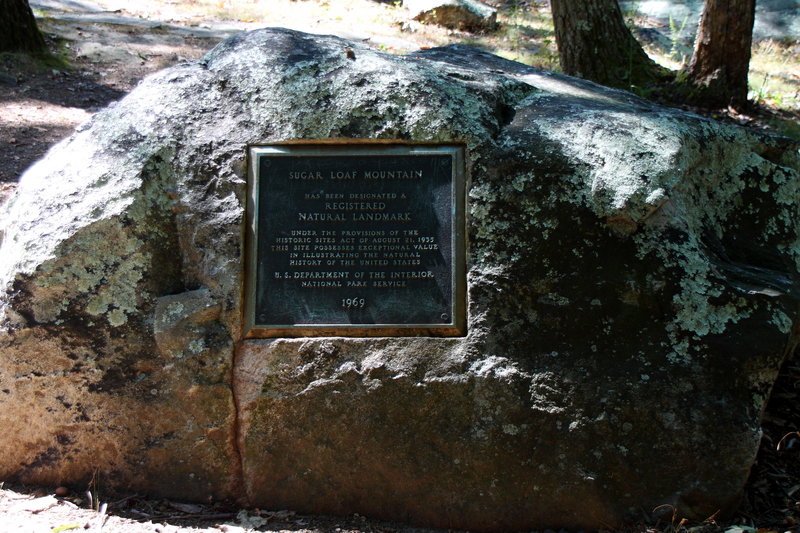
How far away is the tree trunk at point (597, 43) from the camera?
659cm

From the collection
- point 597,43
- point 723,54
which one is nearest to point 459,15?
point 597,43

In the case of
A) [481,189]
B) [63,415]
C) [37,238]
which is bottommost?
[63,415]

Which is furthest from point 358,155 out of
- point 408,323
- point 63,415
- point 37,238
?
point 63,415

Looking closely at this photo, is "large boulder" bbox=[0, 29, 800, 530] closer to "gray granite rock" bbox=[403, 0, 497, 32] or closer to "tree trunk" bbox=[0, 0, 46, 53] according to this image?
"tree trunk" bbox=[0, 0, 46, 53]

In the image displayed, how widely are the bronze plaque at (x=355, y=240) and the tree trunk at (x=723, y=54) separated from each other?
14.6ft

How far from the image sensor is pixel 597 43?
6.67 metres

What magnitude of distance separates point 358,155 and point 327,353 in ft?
3.01

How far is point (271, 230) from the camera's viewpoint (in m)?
3.14

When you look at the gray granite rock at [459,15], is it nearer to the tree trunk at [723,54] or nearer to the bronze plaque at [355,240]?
the tree trunk at [723,54]

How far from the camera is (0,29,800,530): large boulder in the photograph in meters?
2.82

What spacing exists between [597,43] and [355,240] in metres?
4.57

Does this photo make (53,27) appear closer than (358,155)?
No

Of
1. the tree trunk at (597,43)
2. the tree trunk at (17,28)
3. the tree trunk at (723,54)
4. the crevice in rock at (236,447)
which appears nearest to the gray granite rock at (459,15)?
the tree trunk at (597,43)

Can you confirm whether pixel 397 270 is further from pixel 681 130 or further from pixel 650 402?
pixel 681 130
